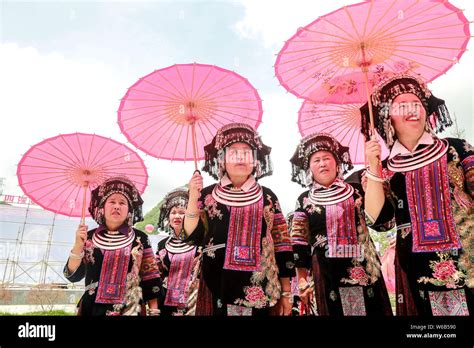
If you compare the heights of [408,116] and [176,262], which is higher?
[408,116]

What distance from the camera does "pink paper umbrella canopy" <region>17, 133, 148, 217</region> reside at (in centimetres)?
424

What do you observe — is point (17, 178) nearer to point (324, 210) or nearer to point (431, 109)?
point (324, 210)

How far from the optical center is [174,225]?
461cm

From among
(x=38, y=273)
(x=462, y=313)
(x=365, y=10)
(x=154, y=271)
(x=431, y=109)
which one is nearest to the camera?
(x=462, y=313)

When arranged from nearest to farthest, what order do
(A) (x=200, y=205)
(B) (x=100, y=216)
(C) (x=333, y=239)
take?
(C) (x=333, y=239) < (A) (x=200, y=205) < (B) (x=100, y=216)

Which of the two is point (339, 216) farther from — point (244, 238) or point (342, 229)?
point (244, 238)

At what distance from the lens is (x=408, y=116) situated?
346cm

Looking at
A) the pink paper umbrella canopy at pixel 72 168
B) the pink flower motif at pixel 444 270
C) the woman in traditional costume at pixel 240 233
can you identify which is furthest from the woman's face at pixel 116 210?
the pink flower motif at pixel 444 270

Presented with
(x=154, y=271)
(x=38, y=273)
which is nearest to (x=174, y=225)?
(x=154, y=271)

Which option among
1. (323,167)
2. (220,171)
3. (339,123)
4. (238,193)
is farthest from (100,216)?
(339,123)

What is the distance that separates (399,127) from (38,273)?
7028mm

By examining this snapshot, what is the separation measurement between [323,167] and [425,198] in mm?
908

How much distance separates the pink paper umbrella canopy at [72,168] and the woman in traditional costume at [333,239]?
5.81 ft

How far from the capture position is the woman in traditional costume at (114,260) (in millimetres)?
4000
